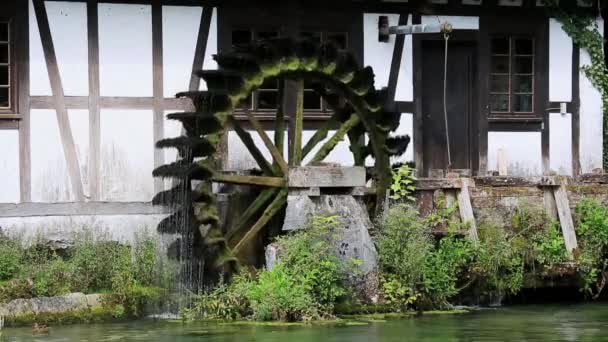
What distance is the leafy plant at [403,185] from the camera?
1507 centimetres

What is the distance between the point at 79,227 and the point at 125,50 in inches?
83.6

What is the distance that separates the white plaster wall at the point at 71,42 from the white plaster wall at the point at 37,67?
0.18 meters

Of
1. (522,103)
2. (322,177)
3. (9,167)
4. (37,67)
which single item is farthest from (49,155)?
(522,103)

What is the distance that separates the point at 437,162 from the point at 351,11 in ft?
7.46

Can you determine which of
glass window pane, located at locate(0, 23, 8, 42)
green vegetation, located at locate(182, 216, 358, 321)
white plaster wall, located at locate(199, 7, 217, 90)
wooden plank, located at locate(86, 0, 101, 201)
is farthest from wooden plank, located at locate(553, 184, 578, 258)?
glass window pane, located at locate(0, 23, 8, 42)

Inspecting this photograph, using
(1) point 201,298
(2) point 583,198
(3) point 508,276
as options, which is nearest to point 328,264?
(1) point 201,298

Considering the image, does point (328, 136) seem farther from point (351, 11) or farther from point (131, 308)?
point (131, 308)

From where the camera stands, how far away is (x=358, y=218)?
14.2 m

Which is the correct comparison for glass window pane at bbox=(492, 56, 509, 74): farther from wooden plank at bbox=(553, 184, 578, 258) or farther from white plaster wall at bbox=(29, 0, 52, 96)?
white plaster wall at bbox=(29, 0, 52, 96)

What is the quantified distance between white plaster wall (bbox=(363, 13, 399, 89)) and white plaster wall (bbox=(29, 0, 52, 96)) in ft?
13.0

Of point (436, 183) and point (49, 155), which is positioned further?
point (436, 183)

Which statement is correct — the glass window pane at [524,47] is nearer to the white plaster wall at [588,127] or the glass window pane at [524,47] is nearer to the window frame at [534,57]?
the window frame at [534,57]

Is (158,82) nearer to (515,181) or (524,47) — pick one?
(515,181)

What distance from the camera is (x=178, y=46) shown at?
1531cm
